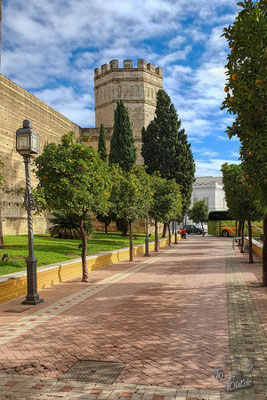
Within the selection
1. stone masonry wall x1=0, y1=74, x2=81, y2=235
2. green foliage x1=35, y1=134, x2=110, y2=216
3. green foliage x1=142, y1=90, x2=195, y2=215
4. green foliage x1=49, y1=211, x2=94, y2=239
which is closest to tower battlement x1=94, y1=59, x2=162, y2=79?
green foliage x1=142, y1=90, x2=195, y2=215

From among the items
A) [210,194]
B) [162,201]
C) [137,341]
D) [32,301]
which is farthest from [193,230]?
[137,341]

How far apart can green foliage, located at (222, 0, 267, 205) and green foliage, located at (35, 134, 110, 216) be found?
586 cm

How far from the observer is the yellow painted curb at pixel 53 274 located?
921 centimetres

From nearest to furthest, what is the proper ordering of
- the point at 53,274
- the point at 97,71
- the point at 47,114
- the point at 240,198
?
the point at 53,274, the point at 240,198, the point at 47,114, the point at 97,71

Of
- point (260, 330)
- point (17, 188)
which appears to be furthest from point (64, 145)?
point (17, 188)

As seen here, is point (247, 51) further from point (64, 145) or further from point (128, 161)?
point (128, 161)

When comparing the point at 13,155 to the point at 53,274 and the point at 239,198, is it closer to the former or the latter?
the point at 239,198

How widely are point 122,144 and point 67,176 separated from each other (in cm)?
2906

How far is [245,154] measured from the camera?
7.55 metres

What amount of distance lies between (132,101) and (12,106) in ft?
91.6

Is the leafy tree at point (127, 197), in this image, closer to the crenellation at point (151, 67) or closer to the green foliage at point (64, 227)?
the green foliage at point (64, 227)

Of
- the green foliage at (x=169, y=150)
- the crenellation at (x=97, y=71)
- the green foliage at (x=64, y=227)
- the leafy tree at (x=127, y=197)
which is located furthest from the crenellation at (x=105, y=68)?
the leafy tree at (x=127, y=197)

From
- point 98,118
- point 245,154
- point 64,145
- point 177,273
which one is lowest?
point 177,273

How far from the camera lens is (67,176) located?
11523 mm
